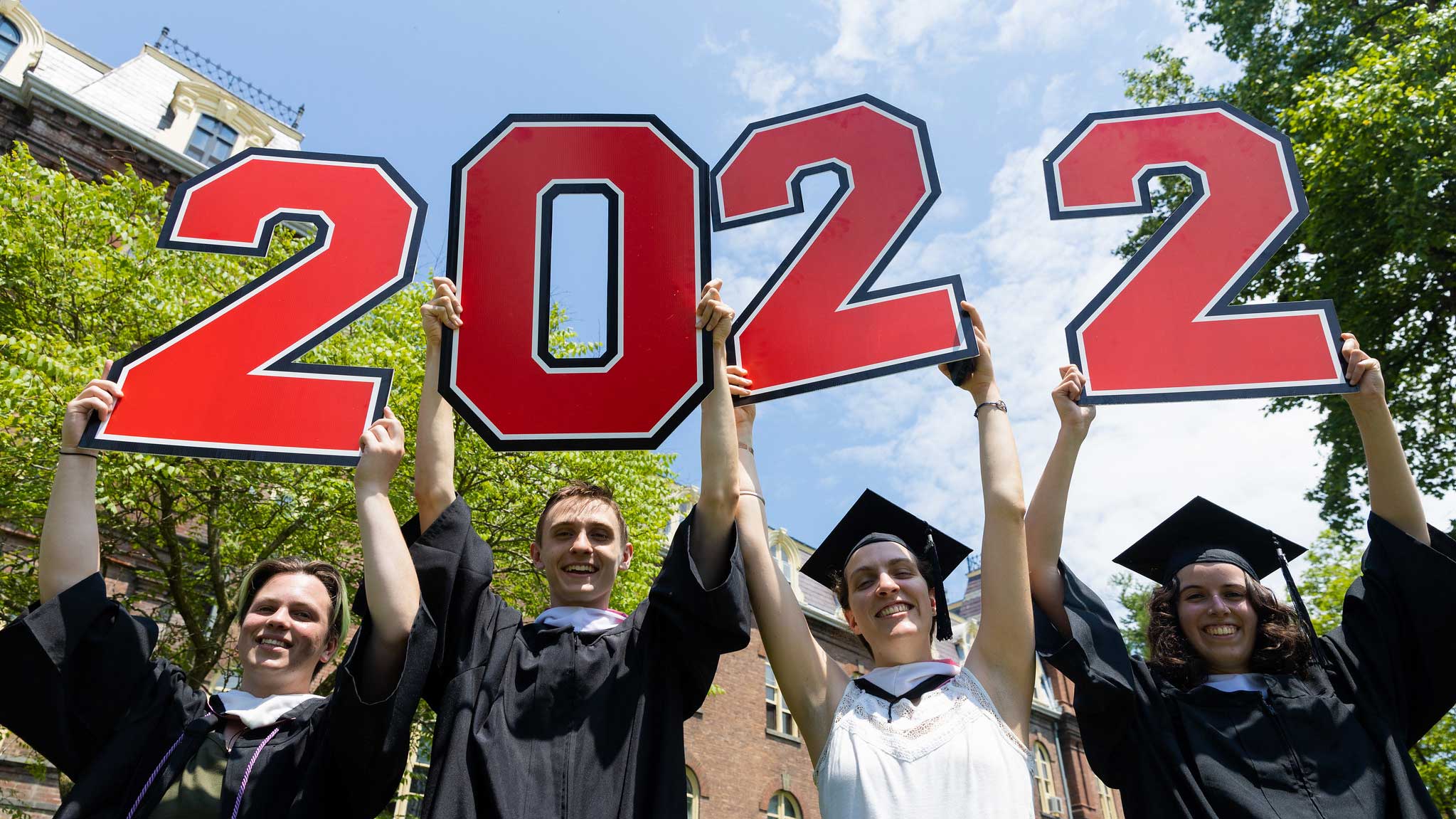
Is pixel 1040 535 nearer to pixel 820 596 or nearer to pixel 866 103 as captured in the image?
pixel 866 103

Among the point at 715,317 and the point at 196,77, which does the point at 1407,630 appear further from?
the point at 196,77

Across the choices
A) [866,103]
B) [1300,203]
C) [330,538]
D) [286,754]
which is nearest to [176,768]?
[286,754]

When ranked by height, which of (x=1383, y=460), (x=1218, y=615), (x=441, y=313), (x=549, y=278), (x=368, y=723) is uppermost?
(x=549, y=278)

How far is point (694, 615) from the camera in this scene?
2.46 metres

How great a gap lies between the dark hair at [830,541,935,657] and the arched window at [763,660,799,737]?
1778 cm

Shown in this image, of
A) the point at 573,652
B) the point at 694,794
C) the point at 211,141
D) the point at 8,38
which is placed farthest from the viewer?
the point at 211,141

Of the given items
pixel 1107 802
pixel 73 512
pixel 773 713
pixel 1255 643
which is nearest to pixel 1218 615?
pixel 1255 643

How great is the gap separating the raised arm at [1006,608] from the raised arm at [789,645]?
0.48 metres

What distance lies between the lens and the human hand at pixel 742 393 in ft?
10.7

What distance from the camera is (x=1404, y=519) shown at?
279cm

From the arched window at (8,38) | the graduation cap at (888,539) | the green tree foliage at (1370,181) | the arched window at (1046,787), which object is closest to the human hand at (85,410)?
the graduation cap at (888,539)

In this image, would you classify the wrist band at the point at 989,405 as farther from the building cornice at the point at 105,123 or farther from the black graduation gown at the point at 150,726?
the building cornice at the point at 105,123

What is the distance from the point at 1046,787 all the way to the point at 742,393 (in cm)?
2779

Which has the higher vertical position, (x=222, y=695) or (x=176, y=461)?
(x=176, y=461)
